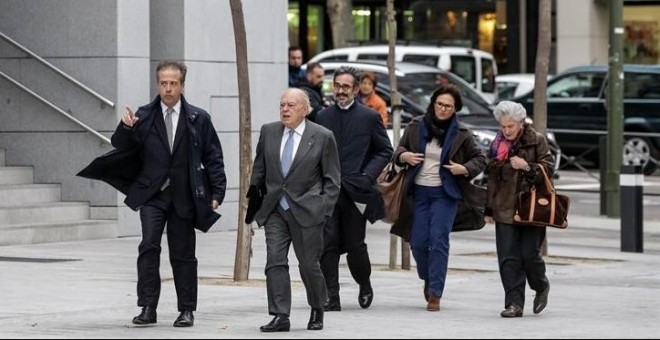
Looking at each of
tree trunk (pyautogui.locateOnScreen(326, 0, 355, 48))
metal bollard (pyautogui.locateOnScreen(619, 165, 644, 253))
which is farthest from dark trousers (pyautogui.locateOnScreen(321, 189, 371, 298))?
tree trunk (pyautogui.locateOnScreen(326, 0, 355, 48))

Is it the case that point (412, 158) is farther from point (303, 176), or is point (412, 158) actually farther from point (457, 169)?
point (303, 176)

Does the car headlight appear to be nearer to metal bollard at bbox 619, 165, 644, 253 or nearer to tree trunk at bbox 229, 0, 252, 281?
metal bollard at bbox 619, 165, 644, 253

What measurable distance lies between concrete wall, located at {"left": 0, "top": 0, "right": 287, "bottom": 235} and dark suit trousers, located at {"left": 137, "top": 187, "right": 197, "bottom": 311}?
7601 mm

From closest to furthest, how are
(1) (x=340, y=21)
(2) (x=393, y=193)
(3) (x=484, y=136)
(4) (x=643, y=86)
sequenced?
1. (2) (x=393, y=193)
2. (3) (x=484, y=136)
3. (4) (x=643, y=86)
4. (1) (x=340, y=21)

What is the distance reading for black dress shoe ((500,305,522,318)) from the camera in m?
12.7

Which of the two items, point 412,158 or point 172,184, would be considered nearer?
point 172,184

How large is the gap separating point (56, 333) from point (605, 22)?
37.0 m

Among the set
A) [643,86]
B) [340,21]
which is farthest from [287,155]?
[340,21]

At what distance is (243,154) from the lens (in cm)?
1525

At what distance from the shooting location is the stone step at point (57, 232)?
1831cm

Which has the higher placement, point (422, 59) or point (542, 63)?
point (542, 63)

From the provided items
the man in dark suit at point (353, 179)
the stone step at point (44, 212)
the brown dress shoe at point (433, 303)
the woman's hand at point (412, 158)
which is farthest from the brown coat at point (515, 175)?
the stone step at point (44, 212)

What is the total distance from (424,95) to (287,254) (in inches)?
690

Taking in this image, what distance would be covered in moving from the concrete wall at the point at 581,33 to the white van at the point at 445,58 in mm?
6940
